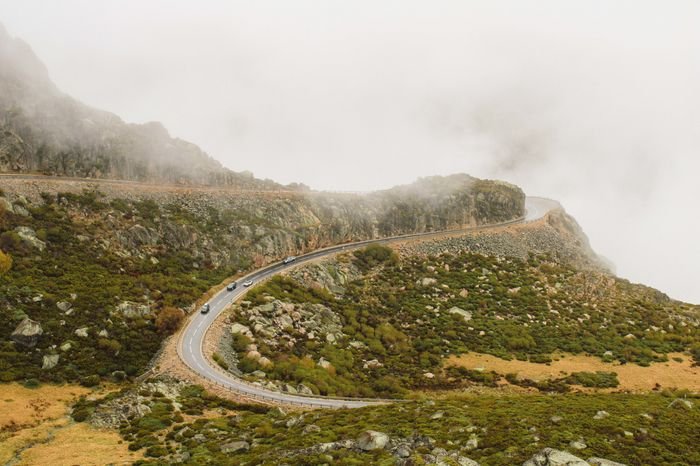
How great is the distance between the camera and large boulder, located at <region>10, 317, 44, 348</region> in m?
48.4

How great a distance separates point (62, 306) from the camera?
178ft

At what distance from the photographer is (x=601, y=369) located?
6638cm

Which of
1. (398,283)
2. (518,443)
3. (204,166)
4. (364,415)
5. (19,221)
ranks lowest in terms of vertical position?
(364,415)

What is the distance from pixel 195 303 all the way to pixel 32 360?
23697 mm

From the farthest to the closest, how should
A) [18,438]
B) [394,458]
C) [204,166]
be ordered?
[204,166], [18,438], [394,458]

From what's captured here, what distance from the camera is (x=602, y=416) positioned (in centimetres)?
3027

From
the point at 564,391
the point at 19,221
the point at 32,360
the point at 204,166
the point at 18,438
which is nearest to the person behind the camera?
the point at 18,438

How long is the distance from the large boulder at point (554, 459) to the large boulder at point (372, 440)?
8.52m

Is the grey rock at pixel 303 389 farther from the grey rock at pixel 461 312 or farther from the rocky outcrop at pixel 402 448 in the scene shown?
the grey rock at pixel 461 312

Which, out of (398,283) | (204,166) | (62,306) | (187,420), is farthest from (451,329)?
(204,166)

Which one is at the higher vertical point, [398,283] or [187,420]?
[398,283]

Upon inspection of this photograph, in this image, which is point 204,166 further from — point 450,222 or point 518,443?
point 518,443

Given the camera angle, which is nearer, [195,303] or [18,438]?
[18,438]

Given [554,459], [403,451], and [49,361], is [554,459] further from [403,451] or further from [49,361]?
[49,361]
